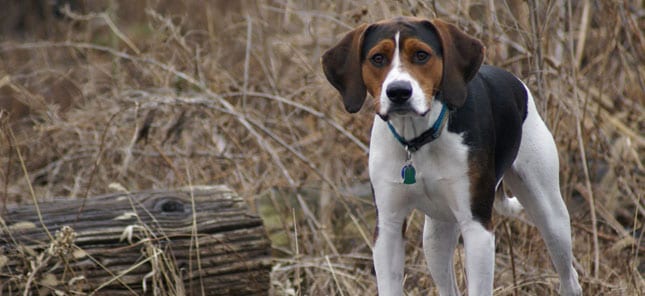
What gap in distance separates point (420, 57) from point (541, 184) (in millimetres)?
1118

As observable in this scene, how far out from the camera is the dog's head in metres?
3.41

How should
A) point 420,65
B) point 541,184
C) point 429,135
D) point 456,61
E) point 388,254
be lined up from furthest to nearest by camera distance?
1. point 541,184
2. point 388,254
3. point 429,135
4. point 456,61
5. point 420,65

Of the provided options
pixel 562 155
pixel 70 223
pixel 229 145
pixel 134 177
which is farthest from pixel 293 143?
pixel 70 223

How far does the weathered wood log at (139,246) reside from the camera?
4773mm

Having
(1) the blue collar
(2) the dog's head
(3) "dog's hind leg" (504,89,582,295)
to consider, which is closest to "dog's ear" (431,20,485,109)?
(2) the dog's head

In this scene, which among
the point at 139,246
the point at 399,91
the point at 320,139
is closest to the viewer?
the point at 399,91

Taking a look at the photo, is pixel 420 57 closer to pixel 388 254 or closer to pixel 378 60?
pixel 378 60

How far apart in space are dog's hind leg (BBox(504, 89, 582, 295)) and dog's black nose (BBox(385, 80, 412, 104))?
1.07 metres

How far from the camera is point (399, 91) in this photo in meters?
3.38

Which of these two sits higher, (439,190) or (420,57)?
(420,57)

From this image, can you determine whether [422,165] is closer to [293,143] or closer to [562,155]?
[562,155]

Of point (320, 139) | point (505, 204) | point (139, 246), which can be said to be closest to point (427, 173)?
point (505, 204)

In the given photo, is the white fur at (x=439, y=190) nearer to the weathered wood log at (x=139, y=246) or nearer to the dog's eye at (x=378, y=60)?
the dog's eye at (x=378, y=60)

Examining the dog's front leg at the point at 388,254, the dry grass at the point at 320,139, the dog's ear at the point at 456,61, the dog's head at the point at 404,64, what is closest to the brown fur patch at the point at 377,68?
the dog's head at the point at 404,64
